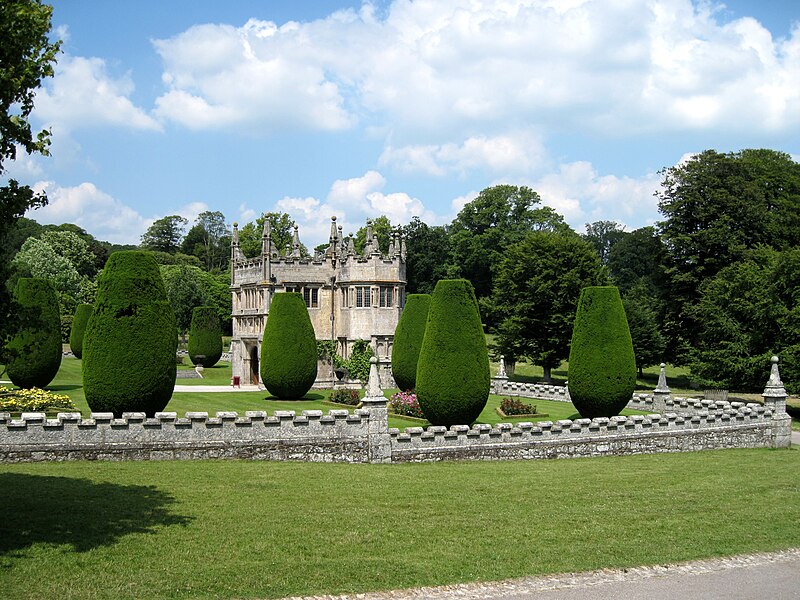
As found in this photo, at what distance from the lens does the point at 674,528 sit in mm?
14406

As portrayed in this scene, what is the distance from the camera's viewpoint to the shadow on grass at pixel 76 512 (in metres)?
12.3

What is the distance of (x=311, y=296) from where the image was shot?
46281mm

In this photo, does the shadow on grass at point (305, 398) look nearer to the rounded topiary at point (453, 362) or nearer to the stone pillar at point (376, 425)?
the rounded topiary at point (453, 362)

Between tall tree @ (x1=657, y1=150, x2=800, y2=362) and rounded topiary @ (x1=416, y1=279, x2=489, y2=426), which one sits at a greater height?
tall tree @ (x1=657, y1=150, x2=800, y2=362)

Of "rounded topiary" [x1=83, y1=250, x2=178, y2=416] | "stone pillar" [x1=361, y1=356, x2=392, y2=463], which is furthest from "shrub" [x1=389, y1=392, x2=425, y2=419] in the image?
"rounded topiary" [x1=83, y1=250, x2=178, y2=416]

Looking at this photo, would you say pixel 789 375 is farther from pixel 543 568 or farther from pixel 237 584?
pixel 237 584

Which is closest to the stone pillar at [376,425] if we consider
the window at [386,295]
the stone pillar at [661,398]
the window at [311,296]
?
the stone pillar at [661,398]

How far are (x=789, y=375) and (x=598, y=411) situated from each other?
14.8 m

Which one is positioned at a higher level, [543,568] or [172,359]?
[172,359]

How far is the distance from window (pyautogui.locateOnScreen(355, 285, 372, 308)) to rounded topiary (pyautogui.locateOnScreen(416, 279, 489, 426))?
20051mm

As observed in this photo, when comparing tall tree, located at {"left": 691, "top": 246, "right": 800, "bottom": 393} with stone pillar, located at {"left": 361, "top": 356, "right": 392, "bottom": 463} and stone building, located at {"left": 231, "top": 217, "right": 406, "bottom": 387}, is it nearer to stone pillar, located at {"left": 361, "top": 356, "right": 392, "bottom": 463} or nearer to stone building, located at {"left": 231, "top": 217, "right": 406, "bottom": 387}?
stone building, located at {"left": 231, "top": 217, "right": 406, "bottom": 387}

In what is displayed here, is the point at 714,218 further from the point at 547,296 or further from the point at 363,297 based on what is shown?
the point at 363,297

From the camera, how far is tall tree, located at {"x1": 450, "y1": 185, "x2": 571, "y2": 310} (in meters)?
80.3

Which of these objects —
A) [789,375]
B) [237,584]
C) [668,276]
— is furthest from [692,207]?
[237,584]
